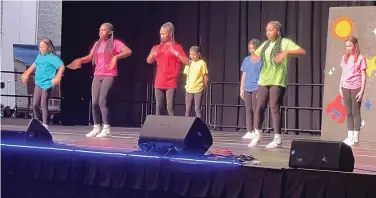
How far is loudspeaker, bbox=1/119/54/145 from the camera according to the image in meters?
5.43

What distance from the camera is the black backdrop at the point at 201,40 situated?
11633 millimetres

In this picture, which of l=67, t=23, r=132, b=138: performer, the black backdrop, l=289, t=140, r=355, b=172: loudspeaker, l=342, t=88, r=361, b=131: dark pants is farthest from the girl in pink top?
the black backdrop

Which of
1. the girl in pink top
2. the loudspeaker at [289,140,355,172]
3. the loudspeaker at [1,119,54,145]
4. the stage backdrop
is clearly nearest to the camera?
the loudspeaker at [289,140,355,172]

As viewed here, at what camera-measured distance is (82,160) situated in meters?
5.19

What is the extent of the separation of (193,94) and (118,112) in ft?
15.3

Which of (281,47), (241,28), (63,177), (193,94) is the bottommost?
(63,177)

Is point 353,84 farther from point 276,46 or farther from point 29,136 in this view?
point 29,136

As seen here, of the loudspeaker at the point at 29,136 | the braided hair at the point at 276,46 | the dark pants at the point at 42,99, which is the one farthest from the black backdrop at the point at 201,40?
the loudspeaker at the point at 29,136

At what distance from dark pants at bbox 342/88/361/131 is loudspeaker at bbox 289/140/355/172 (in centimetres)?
327

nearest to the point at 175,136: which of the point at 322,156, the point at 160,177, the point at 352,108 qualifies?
the point at 160,177

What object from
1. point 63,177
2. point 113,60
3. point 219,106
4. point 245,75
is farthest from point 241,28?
point 63,177

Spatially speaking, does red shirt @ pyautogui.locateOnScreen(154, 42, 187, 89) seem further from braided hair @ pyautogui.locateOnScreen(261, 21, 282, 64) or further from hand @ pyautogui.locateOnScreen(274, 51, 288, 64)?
hand @ pyautogui.locateOnScreen(274, 51, 288, 64)

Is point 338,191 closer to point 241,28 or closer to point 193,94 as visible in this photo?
point 193,94

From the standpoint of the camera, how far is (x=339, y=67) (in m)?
9.15
